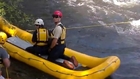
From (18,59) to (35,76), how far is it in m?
0.77

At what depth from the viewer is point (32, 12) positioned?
1330 centimetres

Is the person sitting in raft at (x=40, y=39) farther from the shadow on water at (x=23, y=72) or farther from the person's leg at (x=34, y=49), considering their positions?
the shadow on water at (x=23, y=72)

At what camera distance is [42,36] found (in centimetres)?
817

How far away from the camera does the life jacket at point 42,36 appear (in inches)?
→ 320

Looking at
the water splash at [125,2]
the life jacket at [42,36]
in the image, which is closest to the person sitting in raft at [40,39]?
the life jacket at [42,36]

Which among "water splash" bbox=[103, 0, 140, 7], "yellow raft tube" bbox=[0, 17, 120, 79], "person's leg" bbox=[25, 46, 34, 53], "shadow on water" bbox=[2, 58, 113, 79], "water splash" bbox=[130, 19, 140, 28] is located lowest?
"water splash" bbox=[130, 19, 140, 28]

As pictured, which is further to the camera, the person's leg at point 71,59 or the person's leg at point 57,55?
the person's leg at point 71,59

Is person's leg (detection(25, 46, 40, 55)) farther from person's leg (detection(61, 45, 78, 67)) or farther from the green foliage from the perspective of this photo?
the green foliage

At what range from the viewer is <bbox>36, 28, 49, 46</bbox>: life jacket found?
26.7 ft

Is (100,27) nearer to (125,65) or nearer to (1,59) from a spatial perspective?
(125,65)

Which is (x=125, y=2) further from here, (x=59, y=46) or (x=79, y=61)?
(x=59, y=46)

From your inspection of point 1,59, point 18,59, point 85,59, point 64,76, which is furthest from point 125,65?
point 1,59

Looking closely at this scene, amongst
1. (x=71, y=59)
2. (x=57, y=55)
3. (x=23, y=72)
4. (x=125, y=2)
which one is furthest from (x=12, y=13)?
(x=125, y=2)

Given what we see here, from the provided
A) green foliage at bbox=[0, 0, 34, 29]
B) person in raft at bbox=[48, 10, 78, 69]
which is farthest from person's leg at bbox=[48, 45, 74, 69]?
green foliage at bbox=[0, 0, 34, 29]
